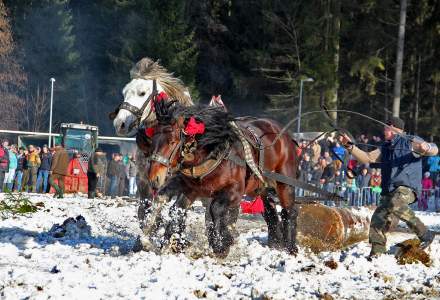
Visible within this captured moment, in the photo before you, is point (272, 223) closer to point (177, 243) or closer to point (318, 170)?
point (177, 243)

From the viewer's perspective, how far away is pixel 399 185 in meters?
9.82

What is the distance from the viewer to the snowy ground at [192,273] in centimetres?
697

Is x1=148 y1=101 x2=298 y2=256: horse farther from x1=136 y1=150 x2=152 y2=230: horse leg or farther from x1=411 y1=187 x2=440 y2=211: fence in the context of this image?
x1=411 y1=187 x2=440 y2=211: fence

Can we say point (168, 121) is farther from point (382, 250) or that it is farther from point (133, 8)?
point (133, 8)

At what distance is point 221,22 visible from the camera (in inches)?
1850

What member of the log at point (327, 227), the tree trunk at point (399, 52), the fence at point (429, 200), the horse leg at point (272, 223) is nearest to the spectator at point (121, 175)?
the fence at point (429, 200)

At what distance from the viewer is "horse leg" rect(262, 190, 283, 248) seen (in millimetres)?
10805

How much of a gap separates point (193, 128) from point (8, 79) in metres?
38.8

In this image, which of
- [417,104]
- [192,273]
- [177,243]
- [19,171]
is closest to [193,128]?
[177,243]

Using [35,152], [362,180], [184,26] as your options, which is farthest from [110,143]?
[184,26]

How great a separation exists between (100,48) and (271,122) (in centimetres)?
4214

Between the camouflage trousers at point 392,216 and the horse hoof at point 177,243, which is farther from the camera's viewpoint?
the camouflage trousers at point 392,216

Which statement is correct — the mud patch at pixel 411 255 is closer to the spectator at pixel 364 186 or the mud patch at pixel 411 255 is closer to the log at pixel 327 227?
the log at pixel 327 227

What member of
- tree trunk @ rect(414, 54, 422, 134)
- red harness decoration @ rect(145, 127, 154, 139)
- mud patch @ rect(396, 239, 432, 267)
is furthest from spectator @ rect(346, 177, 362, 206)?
tree trunk @ rect(414, 54, 422, 134)
